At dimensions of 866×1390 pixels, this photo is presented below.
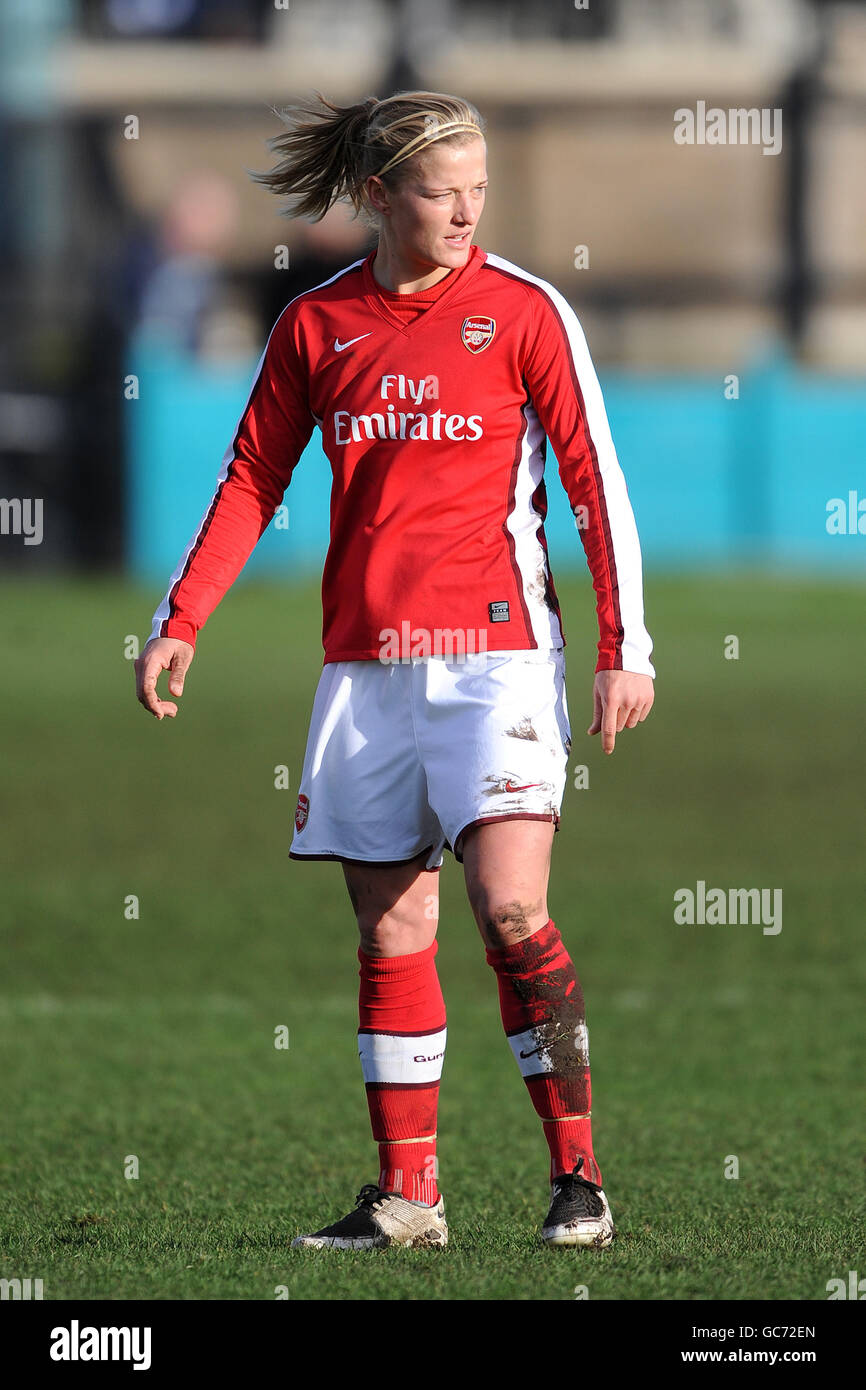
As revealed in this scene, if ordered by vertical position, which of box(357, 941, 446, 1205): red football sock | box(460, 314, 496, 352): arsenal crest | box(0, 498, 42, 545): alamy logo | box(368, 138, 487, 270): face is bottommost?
box(357, 941, 446, 1205): red football sock

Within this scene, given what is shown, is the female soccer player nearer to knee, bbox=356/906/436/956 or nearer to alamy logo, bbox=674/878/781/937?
knee, bbox=356/906/436/956

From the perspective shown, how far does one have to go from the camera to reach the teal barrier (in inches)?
623

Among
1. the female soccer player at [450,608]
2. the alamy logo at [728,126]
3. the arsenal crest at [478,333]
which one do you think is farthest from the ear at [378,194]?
the alamy logo at [728,126]

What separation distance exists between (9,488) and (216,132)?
1323cm

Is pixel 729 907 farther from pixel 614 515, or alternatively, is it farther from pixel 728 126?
pixel 728 126

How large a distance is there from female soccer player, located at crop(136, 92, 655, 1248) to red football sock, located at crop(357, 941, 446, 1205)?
0.5 inches

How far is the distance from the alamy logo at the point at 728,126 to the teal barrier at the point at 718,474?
1089 centimetres

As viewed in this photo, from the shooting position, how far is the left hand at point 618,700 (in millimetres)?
3377

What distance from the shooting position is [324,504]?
15203 millimetres

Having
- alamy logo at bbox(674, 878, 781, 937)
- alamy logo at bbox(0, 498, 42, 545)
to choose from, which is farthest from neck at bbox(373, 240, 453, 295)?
alamy logo at bbox(0, 498, 42, 545)

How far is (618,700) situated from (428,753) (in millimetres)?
321

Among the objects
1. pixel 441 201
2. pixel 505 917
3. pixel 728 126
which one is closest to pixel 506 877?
pixel 505 917

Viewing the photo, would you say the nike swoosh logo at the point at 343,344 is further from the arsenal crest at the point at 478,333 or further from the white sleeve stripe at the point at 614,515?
the white sleeve stripe at the point at 614,515
